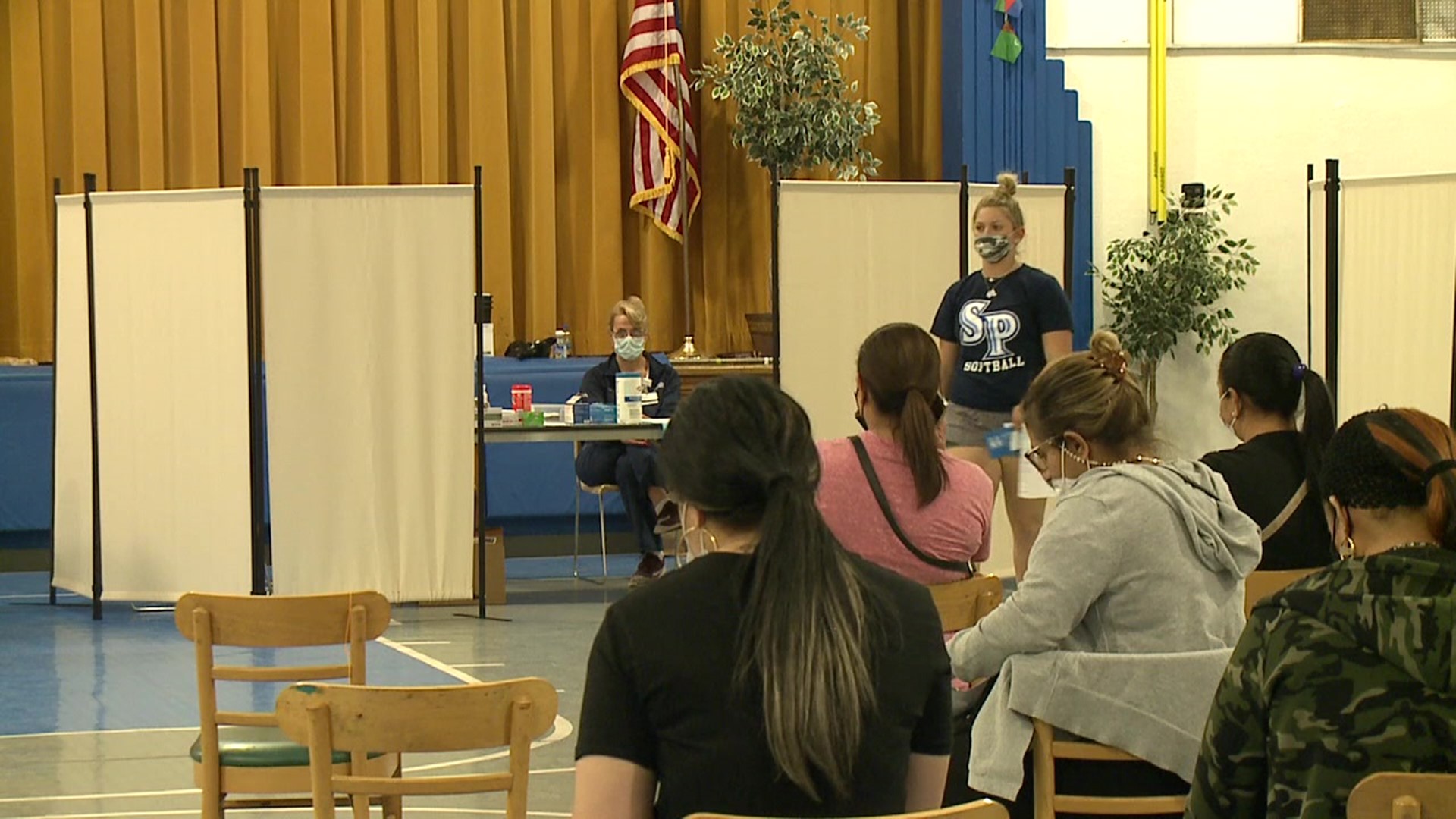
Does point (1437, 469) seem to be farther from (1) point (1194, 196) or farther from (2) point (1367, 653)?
(1) point (1194, 196)

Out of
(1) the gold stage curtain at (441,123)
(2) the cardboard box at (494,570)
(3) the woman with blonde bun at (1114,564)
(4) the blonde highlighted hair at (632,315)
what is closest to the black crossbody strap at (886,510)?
(3) the woman with blonde bun at (1114,564)

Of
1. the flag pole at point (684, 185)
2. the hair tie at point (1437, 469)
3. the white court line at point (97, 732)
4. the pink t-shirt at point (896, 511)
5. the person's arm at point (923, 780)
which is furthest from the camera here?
the flag pole at point (684, 185)

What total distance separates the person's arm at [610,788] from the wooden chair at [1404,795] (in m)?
0.78

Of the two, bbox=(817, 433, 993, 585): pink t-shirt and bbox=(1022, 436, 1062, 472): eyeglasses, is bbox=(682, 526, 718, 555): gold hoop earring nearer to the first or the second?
bbox=(1022, 436, 1062, 472): eyeglasses

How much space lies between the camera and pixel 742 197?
11.5 metres

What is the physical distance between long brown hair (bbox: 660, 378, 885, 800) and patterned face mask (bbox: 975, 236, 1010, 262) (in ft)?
14.0

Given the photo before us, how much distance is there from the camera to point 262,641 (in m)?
3.88

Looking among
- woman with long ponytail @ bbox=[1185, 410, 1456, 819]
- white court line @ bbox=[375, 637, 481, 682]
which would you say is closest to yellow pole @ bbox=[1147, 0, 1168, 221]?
white court line @ bbox=[375, 637, 481, 682]

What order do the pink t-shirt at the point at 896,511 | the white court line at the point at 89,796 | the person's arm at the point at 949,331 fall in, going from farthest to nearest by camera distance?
the person's arm at the point at 949,331, the white court line at the point at 89,796, the pink t-shirt at the point at 896,511

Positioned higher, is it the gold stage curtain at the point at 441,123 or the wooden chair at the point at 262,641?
the gold stage curtain at the point at 441,123

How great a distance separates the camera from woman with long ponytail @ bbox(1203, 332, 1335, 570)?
12.7 feet

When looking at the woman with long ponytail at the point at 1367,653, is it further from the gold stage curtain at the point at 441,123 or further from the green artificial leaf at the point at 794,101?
the gold stage curtain at the point at 441,123

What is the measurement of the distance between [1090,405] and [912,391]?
2.32 ft

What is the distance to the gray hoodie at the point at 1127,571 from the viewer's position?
302 cm
